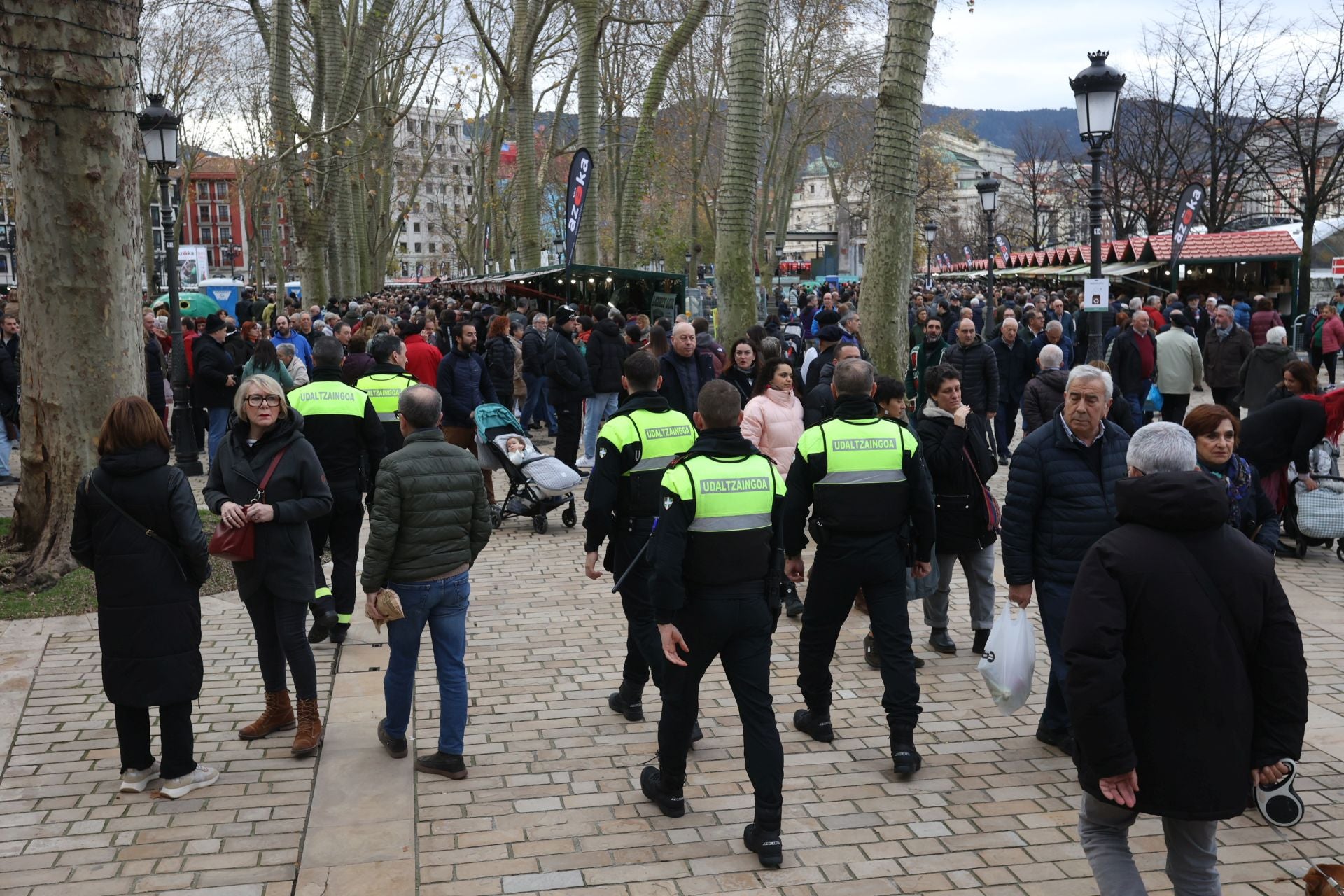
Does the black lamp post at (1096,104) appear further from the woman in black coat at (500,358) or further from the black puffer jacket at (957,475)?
the woman in black coat at (500,358)

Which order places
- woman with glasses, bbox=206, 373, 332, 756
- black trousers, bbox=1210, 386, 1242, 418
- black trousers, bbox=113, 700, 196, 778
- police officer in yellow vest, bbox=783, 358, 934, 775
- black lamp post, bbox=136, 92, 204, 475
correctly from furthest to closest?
black trousers, bbox=1210, 386, 1242, 418
black lamp post, bbox=136, 92, 204, 475
woman with glasses, bbox=206, 373, 332, 756
police officer in yellow vest, bbox=783, 358, 934, 775
black trousers, bbox=113, 700, 196, 778

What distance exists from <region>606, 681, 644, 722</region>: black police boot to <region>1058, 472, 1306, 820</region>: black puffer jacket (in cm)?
302

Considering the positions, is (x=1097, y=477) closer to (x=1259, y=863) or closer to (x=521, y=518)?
(x=1259, y=863)

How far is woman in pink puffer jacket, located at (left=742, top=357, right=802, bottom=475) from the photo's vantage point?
7695 millimetres

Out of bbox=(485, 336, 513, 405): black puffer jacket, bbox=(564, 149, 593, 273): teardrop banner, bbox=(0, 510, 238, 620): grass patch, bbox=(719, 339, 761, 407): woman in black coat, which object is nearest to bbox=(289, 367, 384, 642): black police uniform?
bbox=(0, 510, 238, 620): grass patch

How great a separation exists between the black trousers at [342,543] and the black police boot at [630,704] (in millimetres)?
2098

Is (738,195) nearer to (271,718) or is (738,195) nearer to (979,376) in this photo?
(979,376)

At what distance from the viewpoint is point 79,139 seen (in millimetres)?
7969

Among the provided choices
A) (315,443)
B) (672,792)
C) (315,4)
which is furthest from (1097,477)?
(315,4)

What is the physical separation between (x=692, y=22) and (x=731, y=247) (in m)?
7.41

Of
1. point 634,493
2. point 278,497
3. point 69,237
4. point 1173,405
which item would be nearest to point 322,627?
point 278,497

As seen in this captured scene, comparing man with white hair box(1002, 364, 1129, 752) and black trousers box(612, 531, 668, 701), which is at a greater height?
man with white hair box(1002, 364, 1129, 752)

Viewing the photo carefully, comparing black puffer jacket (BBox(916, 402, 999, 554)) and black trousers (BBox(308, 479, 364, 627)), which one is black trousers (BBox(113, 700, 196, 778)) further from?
black puffer jacket (BBox(916, 402, 999, 554))

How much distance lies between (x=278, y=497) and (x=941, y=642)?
12.9 ft
